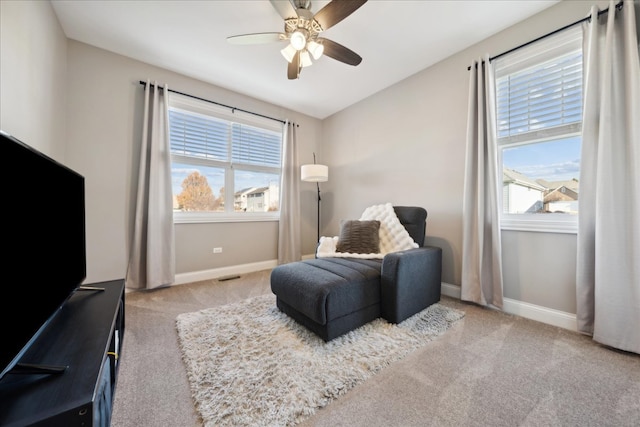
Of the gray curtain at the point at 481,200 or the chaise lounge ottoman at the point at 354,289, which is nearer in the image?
the chaise lounge ottoman at the point at 354,289

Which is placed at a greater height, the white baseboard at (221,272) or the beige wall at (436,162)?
the beige wall at (436,162)

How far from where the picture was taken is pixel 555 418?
106cm

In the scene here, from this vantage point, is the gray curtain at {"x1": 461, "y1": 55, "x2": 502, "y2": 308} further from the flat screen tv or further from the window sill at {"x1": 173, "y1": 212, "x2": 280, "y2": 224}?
the flat screen tv

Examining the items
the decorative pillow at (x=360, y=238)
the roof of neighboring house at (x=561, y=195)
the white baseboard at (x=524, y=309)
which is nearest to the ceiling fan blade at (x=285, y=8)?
the decorative pillow at (x=360, y=238)

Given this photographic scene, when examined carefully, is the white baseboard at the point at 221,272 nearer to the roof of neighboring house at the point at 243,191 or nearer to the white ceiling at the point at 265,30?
the roof of neighboring house at the point at 243,191

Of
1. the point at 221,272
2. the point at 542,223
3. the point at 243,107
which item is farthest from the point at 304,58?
the point at 221,272

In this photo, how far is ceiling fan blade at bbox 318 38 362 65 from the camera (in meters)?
1.91

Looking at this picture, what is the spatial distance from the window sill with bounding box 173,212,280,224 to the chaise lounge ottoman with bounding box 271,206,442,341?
1.64 metres

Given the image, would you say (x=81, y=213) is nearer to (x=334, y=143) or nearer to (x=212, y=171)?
(x=212, y=171)

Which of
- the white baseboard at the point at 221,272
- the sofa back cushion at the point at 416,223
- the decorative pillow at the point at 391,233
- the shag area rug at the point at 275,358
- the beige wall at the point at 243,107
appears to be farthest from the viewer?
the white baseboard at the point at 221,272

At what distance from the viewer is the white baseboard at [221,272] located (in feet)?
9.59

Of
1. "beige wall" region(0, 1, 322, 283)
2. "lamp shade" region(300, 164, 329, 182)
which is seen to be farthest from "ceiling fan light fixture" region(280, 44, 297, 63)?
"beige wall" region(0, 1, 322, 283)

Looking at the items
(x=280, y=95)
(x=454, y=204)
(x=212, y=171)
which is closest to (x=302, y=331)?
(x=454, y=204)

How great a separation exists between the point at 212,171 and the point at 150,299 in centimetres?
169
